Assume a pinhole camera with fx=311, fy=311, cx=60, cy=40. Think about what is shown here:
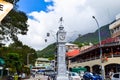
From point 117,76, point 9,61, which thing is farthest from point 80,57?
point 117,76

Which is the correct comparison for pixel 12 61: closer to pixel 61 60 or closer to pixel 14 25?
pixel 61 60

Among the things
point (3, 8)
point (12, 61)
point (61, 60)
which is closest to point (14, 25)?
point (61, 60)

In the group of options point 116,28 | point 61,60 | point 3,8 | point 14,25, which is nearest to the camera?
point 3,8

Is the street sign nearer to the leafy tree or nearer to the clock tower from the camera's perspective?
the leafy tree

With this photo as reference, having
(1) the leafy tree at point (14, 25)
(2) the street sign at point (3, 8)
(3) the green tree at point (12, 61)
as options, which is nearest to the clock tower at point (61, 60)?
(1) the leafy tree at point (14, 25)

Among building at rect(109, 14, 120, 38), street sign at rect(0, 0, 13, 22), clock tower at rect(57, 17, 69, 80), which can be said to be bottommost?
street sign at rect(0, 0, 13, 22)

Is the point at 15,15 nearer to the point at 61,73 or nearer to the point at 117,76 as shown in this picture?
the point at 61,73

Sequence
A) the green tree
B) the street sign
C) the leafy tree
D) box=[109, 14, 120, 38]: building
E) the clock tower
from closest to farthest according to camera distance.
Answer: the street sign
the leafy tree
the clock tower
the green tree
box=[109, 14, 120, 38]: building

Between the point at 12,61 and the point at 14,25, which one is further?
the point at 12,61

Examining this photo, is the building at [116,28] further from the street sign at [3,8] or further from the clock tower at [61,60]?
the street sign at [3,8]

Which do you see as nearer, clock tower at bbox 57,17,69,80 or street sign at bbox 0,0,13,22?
street sign at bbox 0,0,13,22

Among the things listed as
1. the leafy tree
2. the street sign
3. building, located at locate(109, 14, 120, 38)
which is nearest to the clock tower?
the leafy tree

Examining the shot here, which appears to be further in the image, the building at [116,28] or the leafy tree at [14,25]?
the building at [116,28]

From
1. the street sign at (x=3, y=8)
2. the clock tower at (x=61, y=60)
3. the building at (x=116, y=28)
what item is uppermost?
the building at (x=116, y=28)
